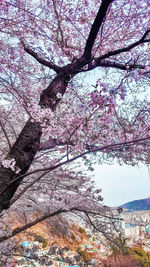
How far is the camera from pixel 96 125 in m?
2.18

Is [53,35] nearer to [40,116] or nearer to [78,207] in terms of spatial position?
[40,116]

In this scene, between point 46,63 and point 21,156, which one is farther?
point 46,63

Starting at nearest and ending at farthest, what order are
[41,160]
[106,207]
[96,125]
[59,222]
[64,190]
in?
[96,125], [106,207], [64,190], [41,160], [59,222]

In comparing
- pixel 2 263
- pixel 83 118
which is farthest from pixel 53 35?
pixel 2 263

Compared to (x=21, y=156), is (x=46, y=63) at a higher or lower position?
higher

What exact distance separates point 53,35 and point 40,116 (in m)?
1.74

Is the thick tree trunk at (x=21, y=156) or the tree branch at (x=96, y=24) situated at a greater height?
the tree branch at (x=96, y=24)

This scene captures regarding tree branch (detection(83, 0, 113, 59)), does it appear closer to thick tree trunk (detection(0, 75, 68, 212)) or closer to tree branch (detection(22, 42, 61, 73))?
tree branch (detection(22, 42, 61, 73))

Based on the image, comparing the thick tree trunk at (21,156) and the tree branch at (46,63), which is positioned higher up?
the tree branch at (46,63)

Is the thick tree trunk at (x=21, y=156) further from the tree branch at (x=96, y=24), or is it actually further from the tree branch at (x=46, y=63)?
the tree branch at (x=96, y=24)

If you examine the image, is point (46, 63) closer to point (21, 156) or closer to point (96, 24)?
point (96, 24)

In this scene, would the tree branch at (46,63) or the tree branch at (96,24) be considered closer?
the tree branch at (96,24)

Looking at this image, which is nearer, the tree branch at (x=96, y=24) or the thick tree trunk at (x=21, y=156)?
the tree branch at (x=96, y=24)

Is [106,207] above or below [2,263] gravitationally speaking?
above
